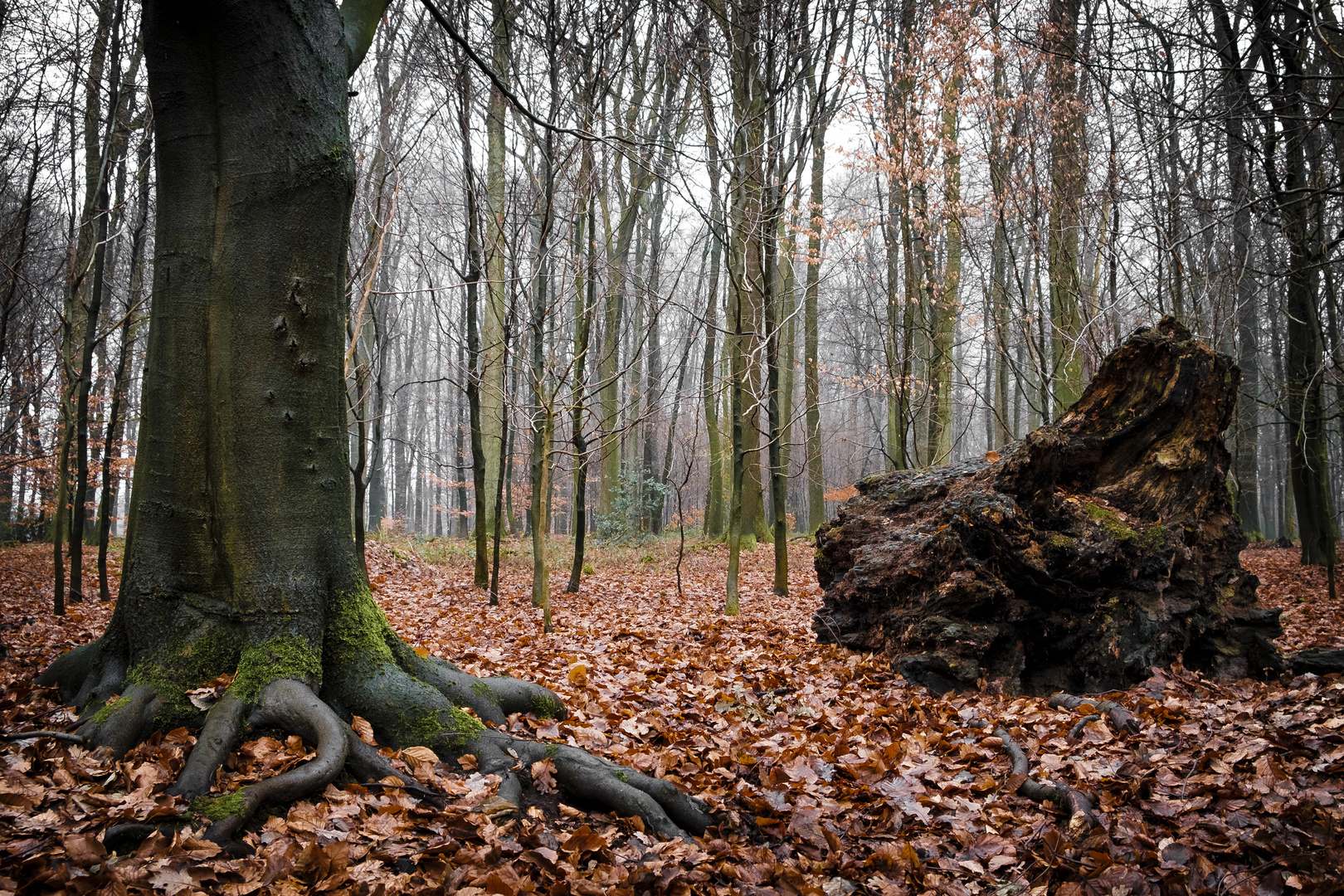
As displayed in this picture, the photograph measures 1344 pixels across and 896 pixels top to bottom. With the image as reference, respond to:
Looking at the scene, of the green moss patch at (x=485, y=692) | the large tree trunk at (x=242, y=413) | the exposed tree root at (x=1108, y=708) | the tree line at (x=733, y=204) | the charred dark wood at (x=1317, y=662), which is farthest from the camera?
the tree line at (x=733, y=204)

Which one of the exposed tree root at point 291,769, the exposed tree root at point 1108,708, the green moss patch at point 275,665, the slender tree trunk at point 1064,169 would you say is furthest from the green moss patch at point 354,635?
the slender tree trunk at point 1064,169

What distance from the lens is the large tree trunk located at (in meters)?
2.93

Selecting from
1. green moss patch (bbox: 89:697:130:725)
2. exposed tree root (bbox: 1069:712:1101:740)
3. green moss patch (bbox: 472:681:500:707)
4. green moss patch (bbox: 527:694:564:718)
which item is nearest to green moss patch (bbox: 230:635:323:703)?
green moss patch (bbox: 89:697:130:725)

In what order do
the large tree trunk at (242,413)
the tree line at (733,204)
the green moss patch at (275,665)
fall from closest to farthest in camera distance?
the green moss patch at (275,665), the large tree trunk at (242,413), the tree line at (733,204)

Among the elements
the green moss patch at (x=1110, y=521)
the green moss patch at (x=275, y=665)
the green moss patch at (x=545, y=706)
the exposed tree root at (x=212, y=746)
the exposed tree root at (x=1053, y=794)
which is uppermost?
the green moss patch at (x=1110, y=521)

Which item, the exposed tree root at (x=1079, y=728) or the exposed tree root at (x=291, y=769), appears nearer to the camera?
the exposed tree root at (x=291, y=769)

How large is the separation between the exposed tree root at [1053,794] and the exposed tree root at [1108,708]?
75 centimetres

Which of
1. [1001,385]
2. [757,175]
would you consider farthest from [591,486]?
[757,175]

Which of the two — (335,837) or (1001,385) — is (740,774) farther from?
(1001,385)

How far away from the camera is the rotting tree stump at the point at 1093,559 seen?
515cm

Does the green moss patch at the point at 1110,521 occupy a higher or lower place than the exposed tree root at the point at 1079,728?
higher

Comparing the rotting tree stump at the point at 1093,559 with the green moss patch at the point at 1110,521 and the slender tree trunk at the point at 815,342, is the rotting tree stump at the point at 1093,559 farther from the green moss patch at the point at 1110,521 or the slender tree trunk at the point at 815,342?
the slender tree trunk at the point at 815,342

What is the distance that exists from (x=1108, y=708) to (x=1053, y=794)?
4.74 ft

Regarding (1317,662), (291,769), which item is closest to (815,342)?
(1317,662)
